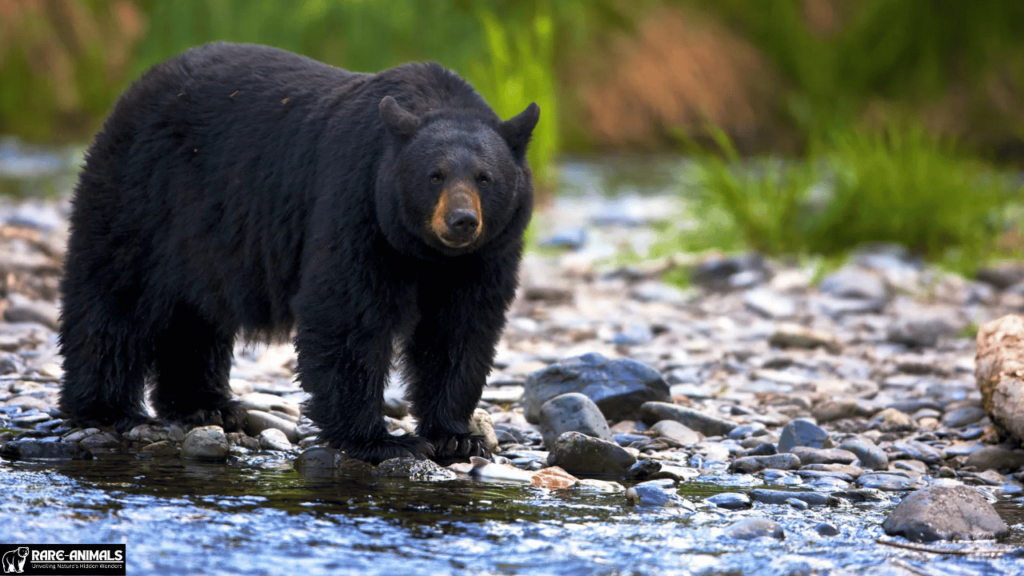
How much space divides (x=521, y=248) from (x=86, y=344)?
178 centimetres

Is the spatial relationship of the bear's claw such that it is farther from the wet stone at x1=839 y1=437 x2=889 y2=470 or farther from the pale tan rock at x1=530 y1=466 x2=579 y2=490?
the wet stone at x1=839 y1=437 x2=889 y2=470

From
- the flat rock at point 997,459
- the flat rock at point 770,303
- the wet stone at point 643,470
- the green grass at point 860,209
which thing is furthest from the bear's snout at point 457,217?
the green grass at point 860,209

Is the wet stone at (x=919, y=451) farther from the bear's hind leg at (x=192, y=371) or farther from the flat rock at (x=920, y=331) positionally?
the bear's hind leg at (x=192, y=371)

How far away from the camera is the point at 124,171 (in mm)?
4664

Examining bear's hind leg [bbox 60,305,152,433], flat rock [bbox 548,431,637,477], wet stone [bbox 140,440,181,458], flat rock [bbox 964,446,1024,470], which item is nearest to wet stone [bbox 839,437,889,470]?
flat rock [bbox 964,446,1024,470]

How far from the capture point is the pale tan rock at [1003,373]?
14.9ft

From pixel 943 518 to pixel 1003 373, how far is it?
4.60 feet

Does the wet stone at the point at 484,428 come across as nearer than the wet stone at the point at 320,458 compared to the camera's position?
No

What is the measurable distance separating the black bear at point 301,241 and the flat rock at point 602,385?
64cm

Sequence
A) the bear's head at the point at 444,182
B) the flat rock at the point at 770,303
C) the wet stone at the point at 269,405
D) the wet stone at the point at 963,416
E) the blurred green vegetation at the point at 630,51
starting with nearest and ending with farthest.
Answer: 1. the bear's head at the point at 444,182
2. the wet stone at the point at 269,405
3. the wet stone at the point at 963,416
4. the flat rock at the point at 770,303
5. the blurred green vegetation at the point at 630,51

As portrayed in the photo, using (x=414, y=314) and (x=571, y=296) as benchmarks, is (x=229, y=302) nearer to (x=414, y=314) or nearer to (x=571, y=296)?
(x=414, y=314)

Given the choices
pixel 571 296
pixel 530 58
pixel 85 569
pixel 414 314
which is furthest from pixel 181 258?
pixel 530 58

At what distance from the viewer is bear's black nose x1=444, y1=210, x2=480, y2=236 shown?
3.84m

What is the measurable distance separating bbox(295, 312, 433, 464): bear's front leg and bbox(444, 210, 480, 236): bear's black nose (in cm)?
49
